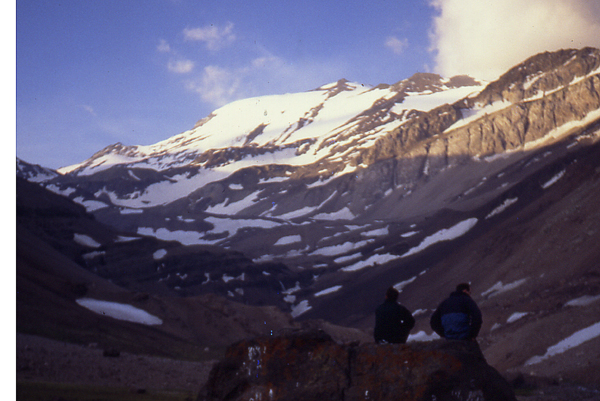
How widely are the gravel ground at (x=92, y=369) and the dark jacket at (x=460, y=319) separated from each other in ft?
37.0

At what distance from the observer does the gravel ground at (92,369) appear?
16.5 metres

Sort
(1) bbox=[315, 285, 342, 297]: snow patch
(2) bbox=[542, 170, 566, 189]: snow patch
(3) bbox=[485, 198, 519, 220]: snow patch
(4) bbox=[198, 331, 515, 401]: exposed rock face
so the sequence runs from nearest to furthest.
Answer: (4) bbox=[198, 331, 515, 401]: exposed rock face → (2) bbox=[542, 170, 566, 189]: snow patch → (3) bbox=[485, 198, 519, 220]: snow patch → (1) bbox=[315, 285, 342, 297]: snow patch

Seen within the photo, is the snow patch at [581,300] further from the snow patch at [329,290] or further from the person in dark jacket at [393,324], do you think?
the snow patch at [329,290]

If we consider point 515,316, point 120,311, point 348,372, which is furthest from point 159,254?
point 348,372

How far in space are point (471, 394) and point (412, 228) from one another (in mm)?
98720

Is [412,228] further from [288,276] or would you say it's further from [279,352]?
[279,352]

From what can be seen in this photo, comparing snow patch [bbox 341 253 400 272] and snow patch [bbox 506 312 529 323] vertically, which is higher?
snow patch [bbox 341 253 400 272]

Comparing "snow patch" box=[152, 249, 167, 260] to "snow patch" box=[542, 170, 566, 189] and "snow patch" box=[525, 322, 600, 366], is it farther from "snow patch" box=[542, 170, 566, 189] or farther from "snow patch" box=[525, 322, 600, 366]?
"snow patch" box=[525, 322, 600, 366]

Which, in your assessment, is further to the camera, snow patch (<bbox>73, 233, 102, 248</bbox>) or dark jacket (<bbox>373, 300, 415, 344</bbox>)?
snow patch (<bbox>73, 233, 102, 248</bbox>)

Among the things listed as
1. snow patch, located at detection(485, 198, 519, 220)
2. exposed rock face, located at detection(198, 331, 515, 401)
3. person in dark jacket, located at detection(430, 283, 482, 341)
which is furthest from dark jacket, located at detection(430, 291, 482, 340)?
snow patch, located at detection(485, 198, 519, 220)

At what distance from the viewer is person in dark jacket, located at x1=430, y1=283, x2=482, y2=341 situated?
729cm

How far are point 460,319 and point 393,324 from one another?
85 cm

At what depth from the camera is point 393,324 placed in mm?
7547

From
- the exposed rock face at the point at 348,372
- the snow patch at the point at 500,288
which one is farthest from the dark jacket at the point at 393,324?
the snow patch at the point at 500,288
